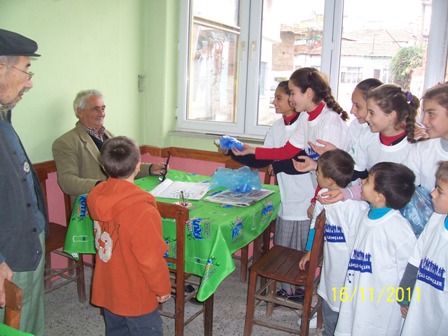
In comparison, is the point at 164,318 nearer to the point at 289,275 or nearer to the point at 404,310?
the point at 289,275

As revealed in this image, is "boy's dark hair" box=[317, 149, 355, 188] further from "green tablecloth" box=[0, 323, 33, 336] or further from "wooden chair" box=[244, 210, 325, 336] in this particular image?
"green tablecloth" box=[0, 323, 33, 336]

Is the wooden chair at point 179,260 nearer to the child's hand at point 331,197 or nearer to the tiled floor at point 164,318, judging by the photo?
the tiled floor at point 164,318

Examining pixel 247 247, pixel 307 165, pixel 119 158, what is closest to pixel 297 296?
pixel 247 247

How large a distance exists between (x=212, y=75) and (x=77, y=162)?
1.40 m

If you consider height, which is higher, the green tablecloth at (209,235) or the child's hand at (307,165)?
the child's hand at (307,165)

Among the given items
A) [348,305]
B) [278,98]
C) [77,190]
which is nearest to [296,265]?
[348,305]

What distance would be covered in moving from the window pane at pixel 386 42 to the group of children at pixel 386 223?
100 cm

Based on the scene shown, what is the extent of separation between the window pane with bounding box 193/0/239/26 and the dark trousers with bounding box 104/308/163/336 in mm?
2401

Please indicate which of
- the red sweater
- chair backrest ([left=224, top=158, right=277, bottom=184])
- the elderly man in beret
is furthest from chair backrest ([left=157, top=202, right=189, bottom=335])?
chair backrest ([left=224, top=158, right=277, bottom=184])

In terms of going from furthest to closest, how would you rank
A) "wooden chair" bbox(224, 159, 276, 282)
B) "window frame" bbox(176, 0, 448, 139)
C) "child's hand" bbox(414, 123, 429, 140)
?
"wooden chair" bbox(224, 159, 276, 282) → "window frame" bbox(176, 0, 448, 139) → "child's hand" bbox(414, 123, 429, 140)

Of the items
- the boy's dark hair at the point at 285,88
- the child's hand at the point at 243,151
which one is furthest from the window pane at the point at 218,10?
the child's hand at the point at 243,151

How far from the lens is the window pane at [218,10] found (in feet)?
11.0

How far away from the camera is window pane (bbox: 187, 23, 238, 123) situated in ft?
11.2

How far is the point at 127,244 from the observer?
5.38 ft
